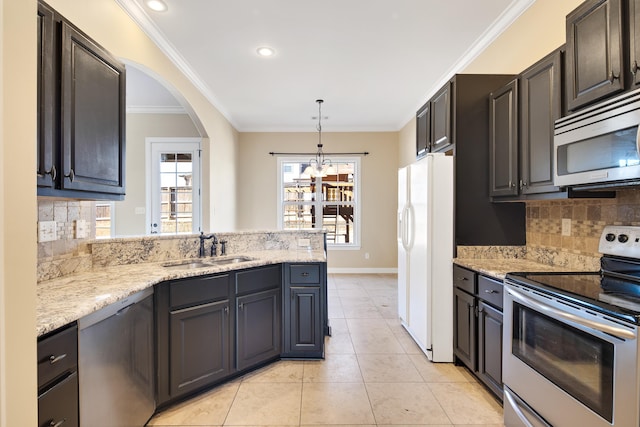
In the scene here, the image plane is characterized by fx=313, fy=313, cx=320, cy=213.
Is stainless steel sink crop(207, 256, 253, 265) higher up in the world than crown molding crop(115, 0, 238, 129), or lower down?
lower down

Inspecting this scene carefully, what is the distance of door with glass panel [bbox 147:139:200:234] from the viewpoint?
528 cm

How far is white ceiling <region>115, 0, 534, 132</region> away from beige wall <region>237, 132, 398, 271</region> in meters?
1.41

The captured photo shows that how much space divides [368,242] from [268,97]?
339 centimetres

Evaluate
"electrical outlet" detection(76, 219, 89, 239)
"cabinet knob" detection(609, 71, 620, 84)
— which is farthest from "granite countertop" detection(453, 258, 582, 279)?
"electrical outlet" detection(76, 219, 89, 239)

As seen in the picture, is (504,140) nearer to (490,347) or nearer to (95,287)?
(490,347)

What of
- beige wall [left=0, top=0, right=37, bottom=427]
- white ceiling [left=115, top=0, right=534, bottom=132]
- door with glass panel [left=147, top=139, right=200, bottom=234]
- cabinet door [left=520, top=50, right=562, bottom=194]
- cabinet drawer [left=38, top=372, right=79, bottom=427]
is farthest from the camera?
door with glass panel [left=147, top=139, right=200, bottom=234]

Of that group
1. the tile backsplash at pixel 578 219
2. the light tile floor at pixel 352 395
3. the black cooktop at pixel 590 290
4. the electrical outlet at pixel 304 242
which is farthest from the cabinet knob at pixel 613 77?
the electrical outlet at pixel 304 242

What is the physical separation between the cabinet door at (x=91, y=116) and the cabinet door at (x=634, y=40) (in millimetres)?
2655

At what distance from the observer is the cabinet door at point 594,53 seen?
151 centimetres

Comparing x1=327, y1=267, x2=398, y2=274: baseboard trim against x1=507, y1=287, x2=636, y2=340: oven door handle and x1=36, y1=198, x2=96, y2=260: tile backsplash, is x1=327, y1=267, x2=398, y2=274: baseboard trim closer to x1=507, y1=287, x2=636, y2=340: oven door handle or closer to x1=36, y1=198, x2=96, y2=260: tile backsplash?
x1=507, y1=287, x2=636, y2=340: oven door handle

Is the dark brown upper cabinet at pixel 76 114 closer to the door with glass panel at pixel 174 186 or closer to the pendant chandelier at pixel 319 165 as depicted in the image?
the pendant chandelier at pixel 319 165

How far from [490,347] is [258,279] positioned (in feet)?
5.76

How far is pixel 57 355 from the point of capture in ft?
3.98

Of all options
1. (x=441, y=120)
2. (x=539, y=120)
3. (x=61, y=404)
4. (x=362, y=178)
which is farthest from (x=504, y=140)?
(x=362, y=178)
